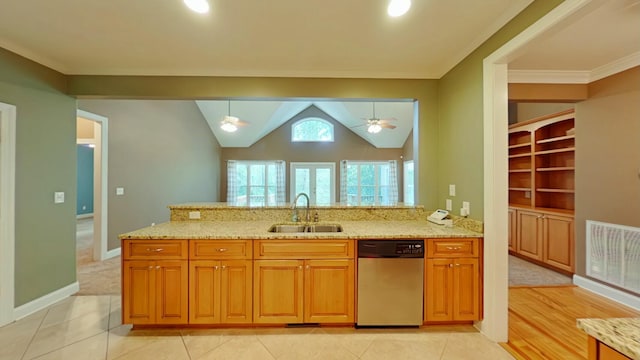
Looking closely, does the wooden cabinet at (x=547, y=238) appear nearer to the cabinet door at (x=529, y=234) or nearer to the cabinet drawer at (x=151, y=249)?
the cabinet door at (x=529, y=234)

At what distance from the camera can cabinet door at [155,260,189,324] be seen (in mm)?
2254

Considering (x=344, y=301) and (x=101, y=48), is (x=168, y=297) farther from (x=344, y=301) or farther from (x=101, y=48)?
Answer: (x=101, y=48)

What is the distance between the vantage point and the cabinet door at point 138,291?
225 centimetres

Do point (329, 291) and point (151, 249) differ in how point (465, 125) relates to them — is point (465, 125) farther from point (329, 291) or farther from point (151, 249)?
point (151, 249)

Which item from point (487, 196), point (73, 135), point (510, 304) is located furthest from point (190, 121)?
point (510, 304)

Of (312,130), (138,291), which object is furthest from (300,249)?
(312,130)

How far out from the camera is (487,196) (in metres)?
2.19

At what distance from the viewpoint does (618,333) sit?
818mm

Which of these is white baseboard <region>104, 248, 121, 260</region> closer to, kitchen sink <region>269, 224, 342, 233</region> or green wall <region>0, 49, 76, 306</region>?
green wall <region>0, 49, 76, 306</region>

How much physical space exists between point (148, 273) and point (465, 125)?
10.1ft

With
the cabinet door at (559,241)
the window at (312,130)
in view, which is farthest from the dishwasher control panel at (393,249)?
the window at (312,130)

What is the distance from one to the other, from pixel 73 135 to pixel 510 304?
16.7ft

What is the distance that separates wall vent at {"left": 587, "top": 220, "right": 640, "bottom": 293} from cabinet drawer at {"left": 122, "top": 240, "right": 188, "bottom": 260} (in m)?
4.30

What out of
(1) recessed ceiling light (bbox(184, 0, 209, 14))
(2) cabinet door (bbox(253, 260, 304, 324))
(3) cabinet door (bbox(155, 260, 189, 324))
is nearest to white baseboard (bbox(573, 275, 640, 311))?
(2) cabinet door (bbox(253, 260, 304, 324))
